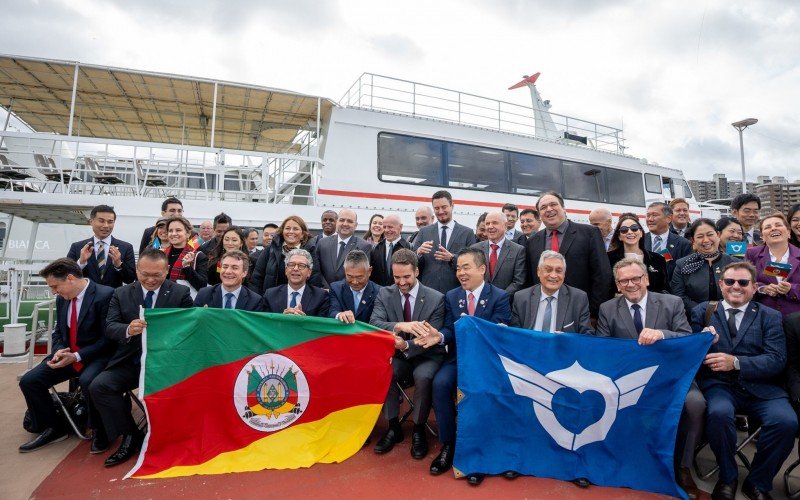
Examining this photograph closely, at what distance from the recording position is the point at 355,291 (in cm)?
445

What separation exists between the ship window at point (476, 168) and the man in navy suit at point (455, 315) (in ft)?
18.5

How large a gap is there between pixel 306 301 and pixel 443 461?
2.11m

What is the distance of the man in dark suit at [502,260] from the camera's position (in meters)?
4.64

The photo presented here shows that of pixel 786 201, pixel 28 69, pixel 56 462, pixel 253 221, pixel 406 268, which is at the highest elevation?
pixel 786 201

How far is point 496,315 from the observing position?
12.9ft

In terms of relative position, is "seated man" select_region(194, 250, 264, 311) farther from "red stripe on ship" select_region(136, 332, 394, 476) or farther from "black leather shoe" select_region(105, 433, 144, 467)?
"black leather shoe" select_region(105, 433, 144, 467)

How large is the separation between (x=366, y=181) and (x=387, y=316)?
16.4 ft

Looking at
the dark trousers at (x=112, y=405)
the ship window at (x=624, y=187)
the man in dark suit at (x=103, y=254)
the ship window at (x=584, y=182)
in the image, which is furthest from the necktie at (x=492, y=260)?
the ship window at (x=624, y=187)

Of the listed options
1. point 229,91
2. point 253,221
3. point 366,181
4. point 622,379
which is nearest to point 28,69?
point 229,91

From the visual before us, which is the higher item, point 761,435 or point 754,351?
point 754,351

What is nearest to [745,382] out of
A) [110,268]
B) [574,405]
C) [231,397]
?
[574,405]

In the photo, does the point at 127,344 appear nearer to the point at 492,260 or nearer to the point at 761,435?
the point at 492,260

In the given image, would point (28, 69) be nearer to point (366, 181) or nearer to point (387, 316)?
point (366, 181)

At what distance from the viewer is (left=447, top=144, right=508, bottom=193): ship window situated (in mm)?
9500
